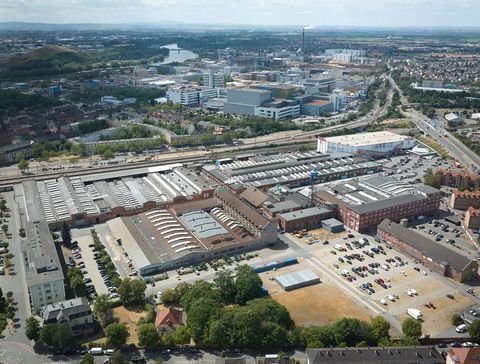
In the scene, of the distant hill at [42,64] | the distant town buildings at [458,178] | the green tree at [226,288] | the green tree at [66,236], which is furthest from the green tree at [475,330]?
the distant hill at [42,64]

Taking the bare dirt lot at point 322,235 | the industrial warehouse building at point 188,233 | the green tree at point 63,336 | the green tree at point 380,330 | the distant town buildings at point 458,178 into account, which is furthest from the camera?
the distant town buildings at point 458,178

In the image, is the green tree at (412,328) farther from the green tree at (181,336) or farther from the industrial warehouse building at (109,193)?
the industrial warehouse building at (109,193)

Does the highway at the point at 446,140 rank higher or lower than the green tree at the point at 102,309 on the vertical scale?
higher

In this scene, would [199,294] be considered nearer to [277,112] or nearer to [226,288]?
[226,288]

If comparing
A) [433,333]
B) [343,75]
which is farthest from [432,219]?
[343,75]

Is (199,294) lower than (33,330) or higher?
higher

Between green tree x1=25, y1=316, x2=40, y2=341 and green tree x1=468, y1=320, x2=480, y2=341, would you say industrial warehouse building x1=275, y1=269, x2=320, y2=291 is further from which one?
green tree x1=25, y1=316, x2=40, y2=341

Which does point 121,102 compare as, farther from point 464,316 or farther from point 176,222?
point 464,316

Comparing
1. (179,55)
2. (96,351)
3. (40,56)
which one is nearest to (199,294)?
(96,351)
